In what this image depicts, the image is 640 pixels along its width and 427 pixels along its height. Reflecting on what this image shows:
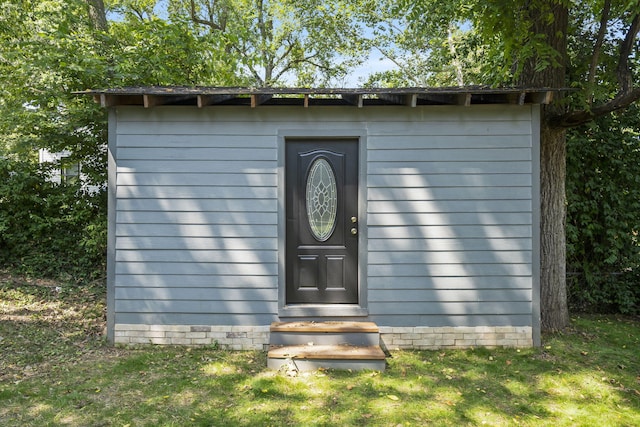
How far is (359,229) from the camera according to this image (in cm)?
446

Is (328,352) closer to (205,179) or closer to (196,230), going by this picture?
(196,230)

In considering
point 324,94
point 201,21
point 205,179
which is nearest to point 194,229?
point 205,179

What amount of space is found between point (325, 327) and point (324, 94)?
2189 mm

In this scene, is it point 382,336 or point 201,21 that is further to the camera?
point 201,21

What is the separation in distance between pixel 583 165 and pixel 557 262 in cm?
162

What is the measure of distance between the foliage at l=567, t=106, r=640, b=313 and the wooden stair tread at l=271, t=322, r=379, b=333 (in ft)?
10.6

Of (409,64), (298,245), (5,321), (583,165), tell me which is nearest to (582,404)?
(298,245)

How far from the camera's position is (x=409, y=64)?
16.1m

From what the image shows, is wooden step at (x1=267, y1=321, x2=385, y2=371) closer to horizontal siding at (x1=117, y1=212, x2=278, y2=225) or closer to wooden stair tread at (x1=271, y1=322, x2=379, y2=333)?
wooden stair tread at (x1=271, y1=322, x2=379, y2=333)

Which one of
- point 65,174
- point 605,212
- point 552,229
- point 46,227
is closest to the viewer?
point 552,229

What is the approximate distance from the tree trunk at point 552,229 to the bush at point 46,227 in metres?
5.99

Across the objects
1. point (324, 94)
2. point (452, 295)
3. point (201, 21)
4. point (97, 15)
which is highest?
point (201, 21)

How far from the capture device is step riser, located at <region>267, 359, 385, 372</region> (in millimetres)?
3916

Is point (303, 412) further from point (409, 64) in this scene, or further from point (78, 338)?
point (409, 64)
